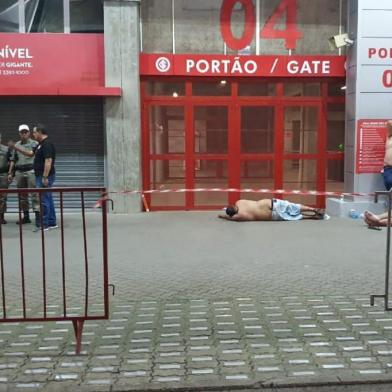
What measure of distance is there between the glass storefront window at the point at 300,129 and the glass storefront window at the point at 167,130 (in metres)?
2.35

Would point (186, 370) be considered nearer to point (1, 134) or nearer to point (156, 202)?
point (156, 202)

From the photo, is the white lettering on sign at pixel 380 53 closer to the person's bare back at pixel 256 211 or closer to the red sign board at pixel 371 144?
the red sign board at pixel 371 144

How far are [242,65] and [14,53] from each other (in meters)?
4.79

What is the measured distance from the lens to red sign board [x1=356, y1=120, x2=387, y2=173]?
10.7 meters

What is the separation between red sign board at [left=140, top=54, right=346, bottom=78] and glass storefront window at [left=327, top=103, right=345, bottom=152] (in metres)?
0.75

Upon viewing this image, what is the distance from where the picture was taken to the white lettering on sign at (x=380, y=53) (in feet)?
34.7

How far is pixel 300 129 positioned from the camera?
11.8m

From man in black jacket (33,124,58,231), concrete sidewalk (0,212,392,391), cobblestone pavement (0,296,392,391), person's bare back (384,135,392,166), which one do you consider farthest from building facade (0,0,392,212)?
cobblestone pavement (0,296,392,391)

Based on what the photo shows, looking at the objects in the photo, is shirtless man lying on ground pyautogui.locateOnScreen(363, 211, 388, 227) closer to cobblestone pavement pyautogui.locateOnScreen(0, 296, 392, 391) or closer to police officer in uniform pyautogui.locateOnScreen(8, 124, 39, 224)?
cobblestone pavement pyautogui.locateOnScreen(0, 296, 392, 391)

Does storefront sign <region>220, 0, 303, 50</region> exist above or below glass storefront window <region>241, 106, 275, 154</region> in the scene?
above

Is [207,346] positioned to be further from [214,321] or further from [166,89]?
[166,89]

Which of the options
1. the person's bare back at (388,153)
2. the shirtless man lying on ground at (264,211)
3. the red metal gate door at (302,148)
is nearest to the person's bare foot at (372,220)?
the shirtless man lying on ground at (264,211)

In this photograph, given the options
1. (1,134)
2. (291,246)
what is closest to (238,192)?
(291,246)

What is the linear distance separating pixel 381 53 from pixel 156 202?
223 inches
